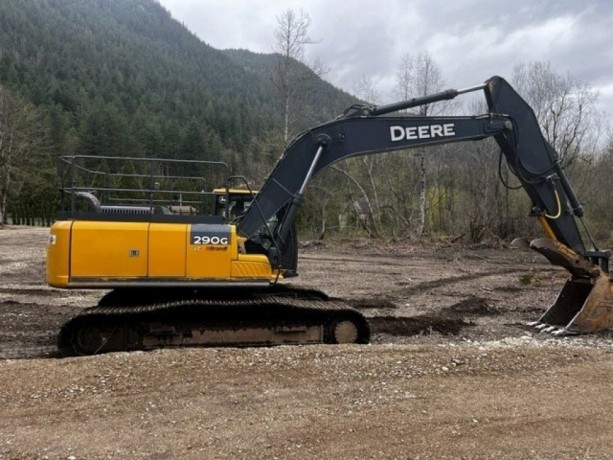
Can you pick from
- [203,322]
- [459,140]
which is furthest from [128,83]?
[203,322]

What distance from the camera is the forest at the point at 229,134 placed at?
95.2 feet

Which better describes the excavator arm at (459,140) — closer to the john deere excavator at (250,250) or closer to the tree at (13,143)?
the john deere excavator at (250,250)

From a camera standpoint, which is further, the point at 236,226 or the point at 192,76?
the point at 192,76

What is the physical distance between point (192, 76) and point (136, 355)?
4976 inches

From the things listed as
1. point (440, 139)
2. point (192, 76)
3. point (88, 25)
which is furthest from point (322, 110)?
point (88, 25)

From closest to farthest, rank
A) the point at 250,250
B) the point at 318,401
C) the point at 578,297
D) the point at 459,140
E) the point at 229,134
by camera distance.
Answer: the point at 318,401
the point at 250,250
the point at 459,140
the point at 578,297
the point at 229,134

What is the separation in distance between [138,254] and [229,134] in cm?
7606

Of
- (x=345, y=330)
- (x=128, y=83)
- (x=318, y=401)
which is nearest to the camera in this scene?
(x=318, y=401)

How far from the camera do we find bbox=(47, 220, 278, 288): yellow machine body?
6.71 metres

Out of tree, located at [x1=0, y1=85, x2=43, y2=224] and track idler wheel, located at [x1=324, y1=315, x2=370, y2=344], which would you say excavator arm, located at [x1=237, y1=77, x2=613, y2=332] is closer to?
track idler wheel, located at [x1=324, y1=315, x2=370, y2=344]

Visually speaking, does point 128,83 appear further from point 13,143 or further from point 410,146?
point 410,146

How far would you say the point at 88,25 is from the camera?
487 ft

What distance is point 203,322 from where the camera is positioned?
7191mm

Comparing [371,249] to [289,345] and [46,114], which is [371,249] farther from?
[46,114]
